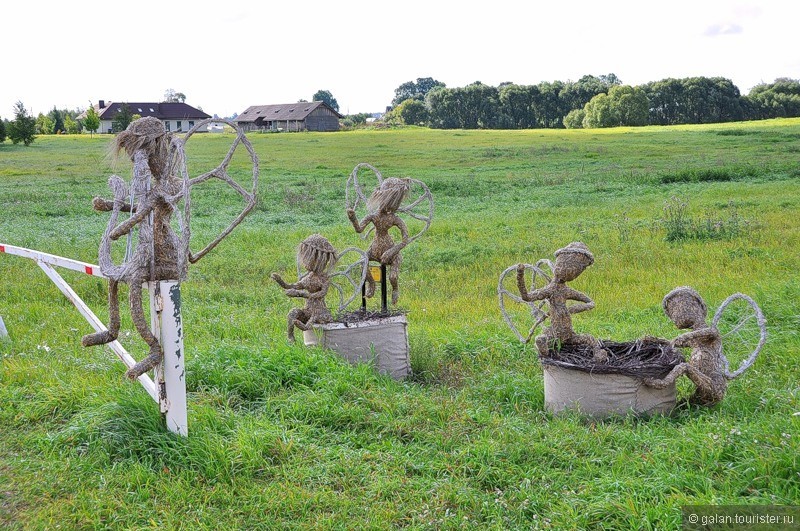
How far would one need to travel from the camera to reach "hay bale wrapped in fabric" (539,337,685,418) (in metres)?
5.24

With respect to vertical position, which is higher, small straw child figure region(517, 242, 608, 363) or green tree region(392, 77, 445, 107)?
green tree region(392, 77, 445, 107)

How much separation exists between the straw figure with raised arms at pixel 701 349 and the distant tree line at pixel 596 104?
65746 mm

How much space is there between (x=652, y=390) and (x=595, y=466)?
42.3 inches

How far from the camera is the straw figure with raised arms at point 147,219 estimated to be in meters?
4.71

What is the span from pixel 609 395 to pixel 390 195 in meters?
2.78

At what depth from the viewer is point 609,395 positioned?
529 centimetres

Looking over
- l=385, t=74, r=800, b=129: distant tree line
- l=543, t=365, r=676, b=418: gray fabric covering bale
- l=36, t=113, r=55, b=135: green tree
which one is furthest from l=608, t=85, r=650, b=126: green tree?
l=543, t=365, r=676, b=418: gray fabric covering bale

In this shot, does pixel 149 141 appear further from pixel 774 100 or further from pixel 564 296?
pixel 774 100

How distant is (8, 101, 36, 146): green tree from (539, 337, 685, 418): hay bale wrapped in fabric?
50.9m

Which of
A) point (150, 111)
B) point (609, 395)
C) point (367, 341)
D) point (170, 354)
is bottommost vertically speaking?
point (609, 395)

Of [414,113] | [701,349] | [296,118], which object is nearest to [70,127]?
[296,118]

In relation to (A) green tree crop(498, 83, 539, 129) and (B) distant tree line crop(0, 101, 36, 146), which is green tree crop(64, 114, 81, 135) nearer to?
(B) distant tree line crop(0, 101, 36, 146)

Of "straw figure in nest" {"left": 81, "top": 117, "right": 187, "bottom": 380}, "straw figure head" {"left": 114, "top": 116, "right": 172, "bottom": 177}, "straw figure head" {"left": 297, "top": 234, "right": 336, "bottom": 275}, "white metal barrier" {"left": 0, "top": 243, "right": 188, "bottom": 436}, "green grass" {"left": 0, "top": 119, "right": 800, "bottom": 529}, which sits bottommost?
"green grass" {"left": 0, "top": 119, "right": 800, "bottom": 529}

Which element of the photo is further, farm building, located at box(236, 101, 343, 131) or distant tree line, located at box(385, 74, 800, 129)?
farm building, located at box(236, 101, 343, 131)
